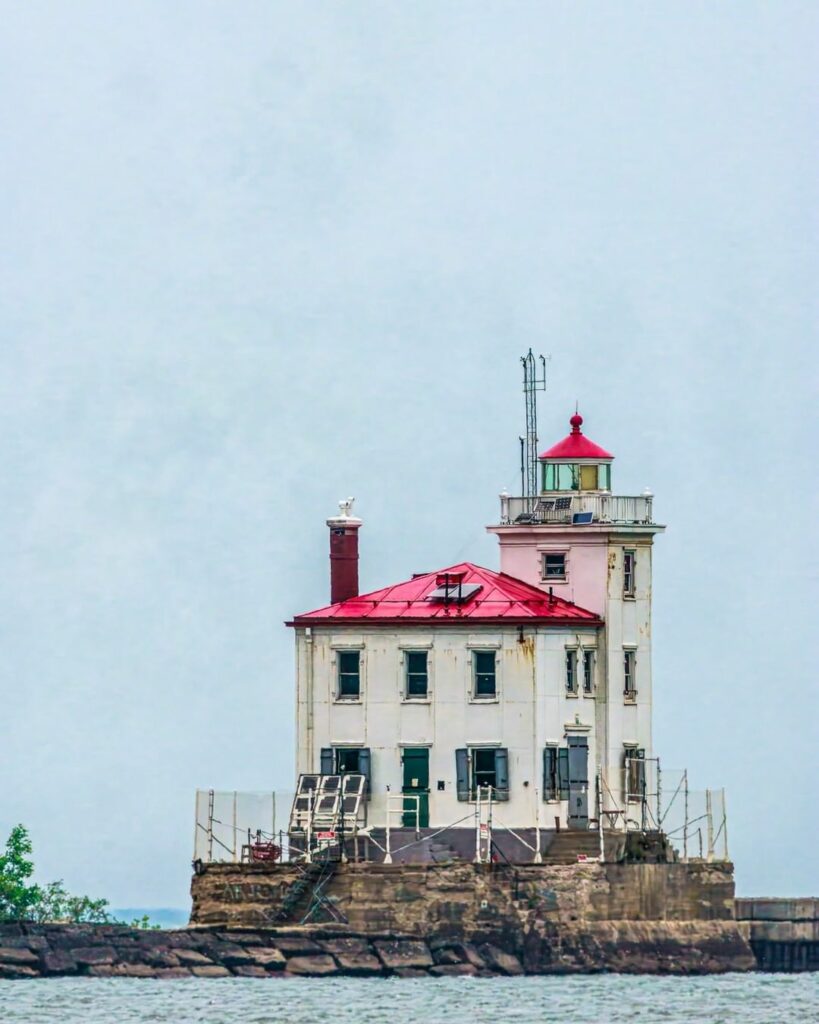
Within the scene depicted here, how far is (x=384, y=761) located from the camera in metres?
101

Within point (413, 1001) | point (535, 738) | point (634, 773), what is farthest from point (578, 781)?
point (413, 1001)

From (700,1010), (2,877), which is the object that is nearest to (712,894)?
(700,1010)

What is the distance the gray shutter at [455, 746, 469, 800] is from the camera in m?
101

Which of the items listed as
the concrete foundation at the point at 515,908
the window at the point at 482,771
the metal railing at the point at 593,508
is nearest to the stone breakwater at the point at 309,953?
the concrete foundation at the point at 515,908

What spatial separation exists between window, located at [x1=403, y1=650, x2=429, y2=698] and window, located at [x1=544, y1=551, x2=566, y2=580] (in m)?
4.53

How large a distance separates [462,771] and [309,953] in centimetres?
588

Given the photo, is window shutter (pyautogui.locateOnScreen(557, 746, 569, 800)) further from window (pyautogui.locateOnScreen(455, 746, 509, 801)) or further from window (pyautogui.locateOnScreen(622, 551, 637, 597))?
window (pyautogui.locateOnScreen(622, 551, 637, 597))

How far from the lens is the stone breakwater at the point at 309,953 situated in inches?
3784

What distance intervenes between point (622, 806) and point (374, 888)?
6.86 m

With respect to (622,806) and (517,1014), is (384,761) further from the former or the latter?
(517,1014)

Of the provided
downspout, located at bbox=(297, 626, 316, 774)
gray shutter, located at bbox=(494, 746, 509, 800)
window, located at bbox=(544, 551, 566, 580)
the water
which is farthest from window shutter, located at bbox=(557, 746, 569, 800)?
downspout, located at bbox=(297, 626, 316, 774)

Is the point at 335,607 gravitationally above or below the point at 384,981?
above

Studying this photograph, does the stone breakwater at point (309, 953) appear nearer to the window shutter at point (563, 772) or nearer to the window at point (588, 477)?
the window shutter at point (563, 772)

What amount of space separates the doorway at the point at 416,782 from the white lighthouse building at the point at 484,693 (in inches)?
0.8
